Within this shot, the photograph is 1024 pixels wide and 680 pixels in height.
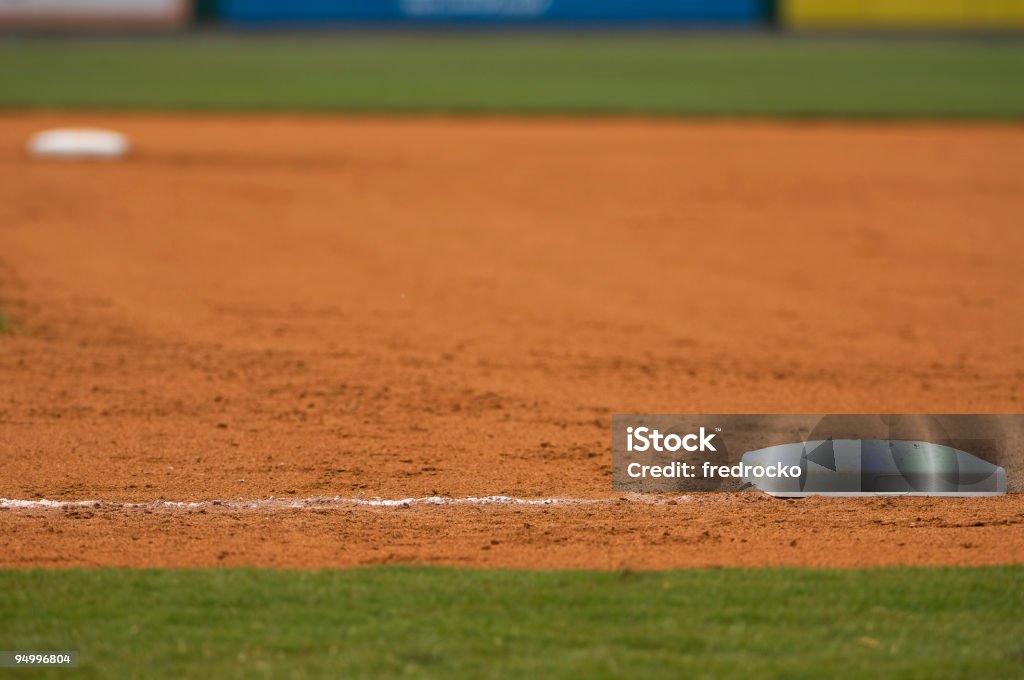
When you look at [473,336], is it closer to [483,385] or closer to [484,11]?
[483,385]

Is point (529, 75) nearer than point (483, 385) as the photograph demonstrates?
No

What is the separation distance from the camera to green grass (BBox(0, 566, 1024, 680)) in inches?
148

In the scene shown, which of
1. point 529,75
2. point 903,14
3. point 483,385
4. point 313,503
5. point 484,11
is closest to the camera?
point 313,503

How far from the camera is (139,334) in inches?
309

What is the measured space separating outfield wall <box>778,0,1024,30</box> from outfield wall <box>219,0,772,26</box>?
35.2 inches

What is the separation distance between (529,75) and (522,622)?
65.2ft

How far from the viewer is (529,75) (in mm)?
23125

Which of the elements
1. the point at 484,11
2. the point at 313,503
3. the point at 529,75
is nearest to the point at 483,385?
the point at 313,503

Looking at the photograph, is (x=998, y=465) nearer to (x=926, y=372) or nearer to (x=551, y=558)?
(x=926, y=372)

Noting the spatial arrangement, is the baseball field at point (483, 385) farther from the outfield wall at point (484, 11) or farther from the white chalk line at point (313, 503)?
the outfield wall at point (484, 11)

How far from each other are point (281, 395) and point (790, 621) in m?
3.40

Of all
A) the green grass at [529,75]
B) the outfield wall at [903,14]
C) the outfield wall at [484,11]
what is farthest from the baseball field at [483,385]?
the outfield wall at [484,11]

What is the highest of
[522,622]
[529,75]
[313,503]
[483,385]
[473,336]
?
[529,75]

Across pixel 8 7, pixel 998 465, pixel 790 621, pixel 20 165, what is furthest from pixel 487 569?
pixel 8 7
